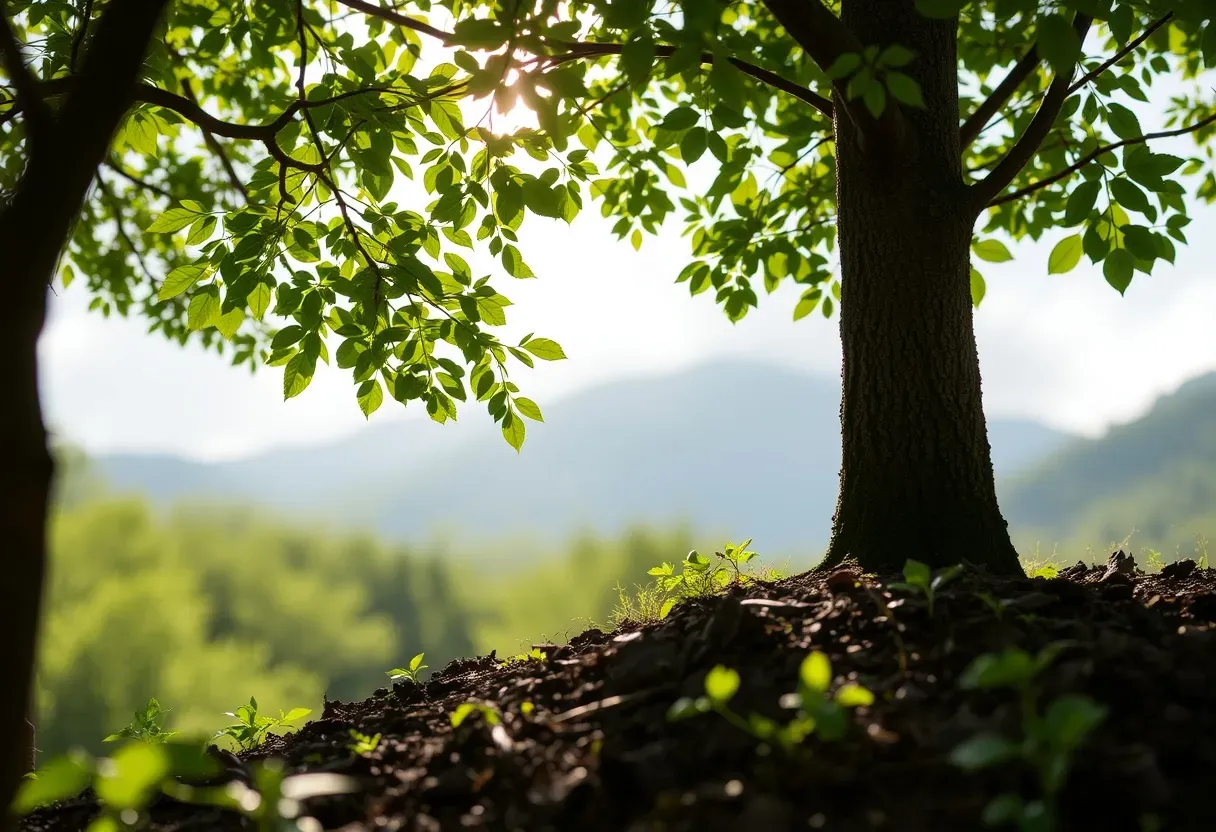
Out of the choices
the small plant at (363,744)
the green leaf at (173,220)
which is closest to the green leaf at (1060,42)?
the small plant at (363,744)

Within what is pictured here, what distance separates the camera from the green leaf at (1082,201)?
8.89ft

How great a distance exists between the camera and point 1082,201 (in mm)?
2711

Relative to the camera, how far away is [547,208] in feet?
8.81

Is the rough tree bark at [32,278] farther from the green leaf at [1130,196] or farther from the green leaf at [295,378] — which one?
the green leaf at [1130,196]

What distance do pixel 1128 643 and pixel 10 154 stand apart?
405cm

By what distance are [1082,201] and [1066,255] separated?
45cm

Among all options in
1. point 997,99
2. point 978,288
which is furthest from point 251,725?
point 997,99

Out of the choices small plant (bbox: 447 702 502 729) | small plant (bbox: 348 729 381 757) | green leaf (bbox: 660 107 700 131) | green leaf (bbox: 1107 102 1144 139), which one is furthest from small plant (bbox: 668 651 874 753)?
green leaf (bbox: 1107 102 1144 139)

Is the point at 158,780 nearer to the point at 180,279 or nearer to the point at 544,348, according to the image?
the point at 544,348

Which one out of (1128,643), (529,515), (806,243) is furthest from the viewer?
(529,515)

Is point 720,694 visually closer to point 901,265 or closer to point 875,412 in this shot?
point 875,412

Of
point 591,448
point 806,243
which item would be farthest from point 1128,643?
point 591,448

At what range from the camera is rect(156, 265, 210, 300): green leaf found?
293 cm

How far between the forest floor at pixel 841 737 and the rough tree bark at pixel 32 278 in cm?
57
